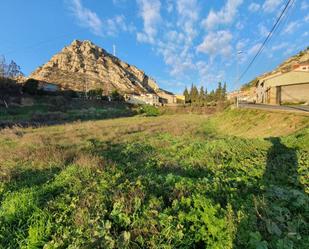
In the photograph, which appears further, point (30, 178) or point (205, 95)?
point (205, 95)

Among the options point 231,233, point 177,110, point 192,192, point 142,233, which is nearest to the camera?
point 231,233

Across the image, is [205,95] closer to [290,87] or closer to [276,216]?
[290,87]

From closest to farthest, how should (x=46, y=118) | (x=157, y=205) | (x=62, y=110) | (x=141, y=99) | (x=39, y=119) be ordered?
(x=157, y=205) < (x=39, y=119) < (x=46, y=118) < (x=62, y=110) < (x=141, y=99)

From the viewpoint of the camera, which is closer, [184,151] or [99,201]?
[99,201]

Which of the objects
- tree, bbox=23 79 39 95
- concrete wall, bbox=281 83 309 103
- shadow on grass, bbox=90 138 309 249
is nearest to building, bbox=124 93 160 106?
tree, bbox=23 79 39 95

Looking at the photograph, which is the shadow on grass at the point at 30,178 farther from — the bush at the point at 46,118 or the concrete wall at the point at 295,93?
the concrete wall at the point at 295,93

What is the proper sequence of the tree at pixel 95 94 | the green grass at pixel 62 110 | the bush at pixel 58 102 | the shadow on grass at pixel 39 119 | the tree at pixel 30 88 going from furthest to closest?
the tree at pixel 95 94 < the tree at pixel 30 88 < the bush at pixel 58 102 < the green grass at pixel 62 110 < the shadow on grass at pixel 39 119

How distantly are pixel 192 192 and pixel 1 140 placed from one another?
43.4 ft

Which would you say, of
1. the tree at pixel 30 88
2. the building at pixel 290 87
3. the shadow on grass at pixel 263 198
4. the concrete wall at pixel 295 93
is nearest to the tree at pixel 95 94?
the tree at pixel 30 88

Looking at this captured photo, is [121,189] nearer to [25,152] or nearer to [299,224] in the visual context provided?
[299,224]

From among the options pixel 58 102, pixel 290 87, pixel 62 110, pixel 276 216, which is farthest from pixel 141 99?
pixel 276 216

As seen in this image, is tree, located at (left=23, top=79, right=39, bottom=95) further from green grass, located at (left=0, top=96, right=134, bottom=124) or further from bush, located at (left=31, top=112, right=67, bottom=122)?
bush, located at (left=31, top=112, right=67, bottom=122)

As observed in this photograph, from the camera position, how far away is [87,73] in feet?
454

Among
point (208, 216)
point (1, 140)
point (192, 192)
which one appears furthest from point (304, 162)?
point (1, 140)
